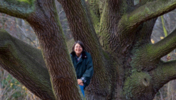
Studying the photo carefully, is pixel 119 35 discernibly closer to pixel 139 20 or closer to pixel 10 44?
pixel 139 20

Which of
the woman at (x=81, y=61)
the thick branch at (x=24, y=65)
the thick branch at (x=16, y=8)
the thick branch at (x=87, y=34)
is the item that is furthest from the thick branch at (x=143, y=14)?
the thick branch at (x=16, y=8)

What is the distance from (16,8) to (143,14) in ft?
9.36

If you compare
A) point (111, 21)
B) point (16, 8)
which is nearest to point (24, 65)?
point (16, 8)

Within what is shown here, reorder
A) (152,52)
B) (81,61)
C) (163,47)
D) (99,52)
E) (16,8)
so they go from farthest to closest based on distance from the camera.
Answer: (152,52), (163,47), (99,52), (81,61), (16,8)

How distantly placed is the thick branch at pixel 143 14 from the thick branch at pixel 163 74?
46.9 inches

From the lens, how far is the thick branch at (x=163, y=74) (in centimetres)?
528

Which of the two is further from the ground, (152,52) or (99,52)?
(99,52)

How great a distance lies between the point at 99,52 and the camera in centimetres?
475

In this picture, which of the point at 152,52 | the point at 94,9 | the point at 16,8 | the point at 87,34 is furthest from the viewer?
the point at 94,9

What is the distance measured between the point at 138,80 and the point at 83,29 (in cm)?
191

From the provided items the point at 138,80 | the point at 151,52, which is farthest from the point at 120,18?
the point at 138,80

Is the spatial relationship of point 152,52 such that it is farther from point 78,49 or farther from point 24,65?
point 24,65

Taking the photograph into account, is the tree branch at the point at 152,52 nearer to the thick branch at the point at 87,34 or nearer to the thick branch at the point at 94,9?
the thick branch at the point at 87,34

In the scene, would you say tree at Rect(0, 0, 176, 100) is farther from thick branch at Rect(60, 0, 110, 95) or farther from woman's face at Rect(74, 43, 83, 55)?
woman's face at Rect(74, 43, 83, 55)
